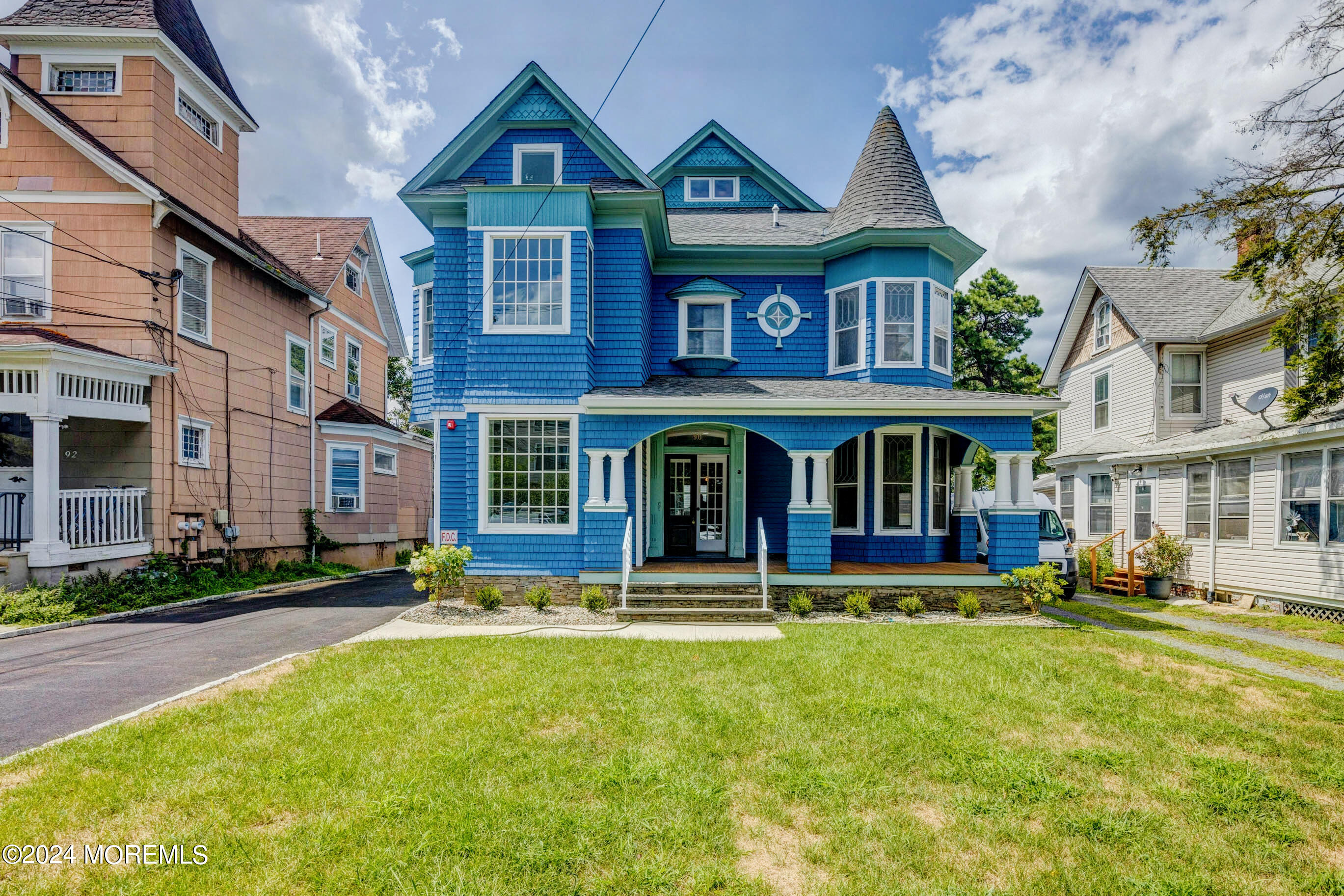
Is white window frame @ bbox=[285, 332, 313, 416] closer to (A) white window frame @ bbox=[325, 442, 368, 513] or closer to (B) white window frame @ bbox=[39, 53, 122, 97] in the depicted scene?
(A) white window frame @ bbox=[325, 442, 368, 513]

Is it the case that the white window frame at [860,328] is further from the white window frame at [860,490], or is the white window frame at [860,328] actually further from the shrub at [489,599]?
the shrub at [489,599]

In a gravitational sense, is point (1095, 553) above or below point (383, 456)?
below

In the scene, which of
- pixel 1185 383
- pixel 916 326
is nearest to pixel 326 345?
pixel 916 326

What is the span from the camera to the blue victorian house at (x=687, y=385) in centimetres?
1140

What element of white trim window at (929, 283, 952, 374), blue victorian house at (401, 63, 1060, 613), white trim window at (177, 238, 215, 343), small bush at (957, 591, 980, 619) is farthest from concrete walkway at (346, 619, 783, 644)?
white trim window at (177, 238, 215, 343)

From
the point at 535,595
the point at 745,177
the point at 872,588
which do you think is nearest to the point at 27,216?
the point at 535,595

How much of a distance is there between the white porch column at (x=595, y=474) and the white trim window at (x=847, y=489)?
460 cm

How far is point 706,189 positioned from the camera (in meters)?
17.0

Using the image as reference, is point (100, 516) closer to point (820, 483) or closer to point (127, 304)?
point (127, 304)

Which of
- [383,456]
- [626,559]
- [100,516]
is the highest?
[383,456]

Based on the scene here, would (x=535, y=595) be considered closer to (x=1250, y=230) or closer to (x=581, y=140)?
(x=581, y=140)

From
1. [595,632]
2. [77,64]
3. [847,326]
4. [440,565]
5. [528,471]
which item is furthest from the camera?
[847,326]

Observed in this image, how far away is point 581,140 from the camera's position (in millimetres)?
12109

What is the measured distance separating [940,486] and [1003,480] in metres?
1.97
